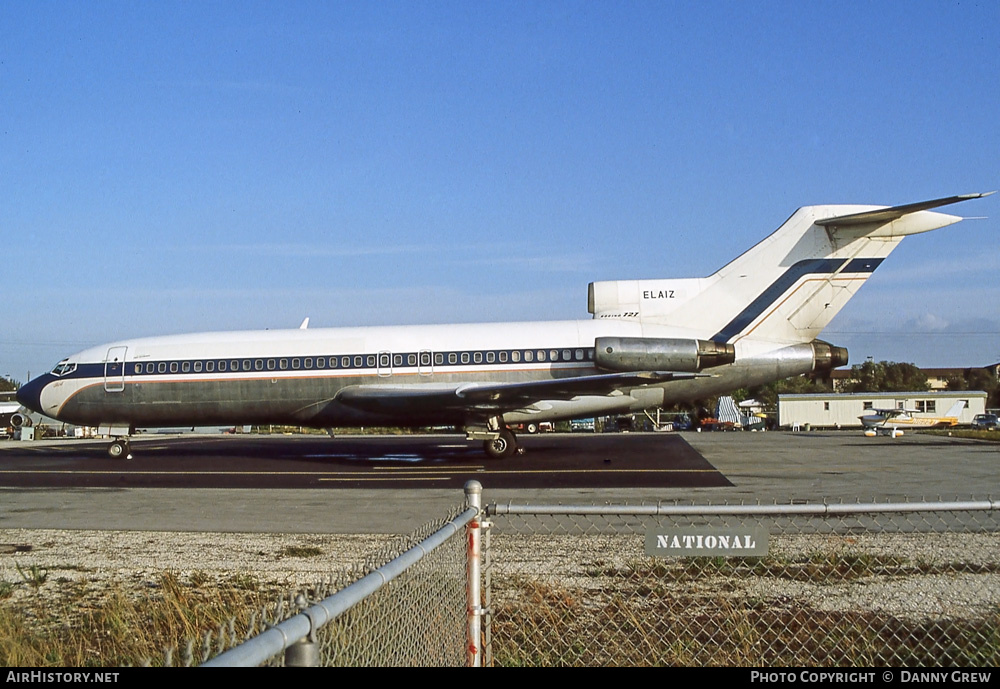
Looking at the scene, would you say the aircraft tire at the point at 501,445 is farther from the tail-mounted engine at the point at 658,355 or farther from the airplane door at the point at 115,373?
the airplane door at the point at 115,373

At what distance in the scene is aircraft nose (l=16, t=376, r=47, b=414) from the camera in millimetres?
24625

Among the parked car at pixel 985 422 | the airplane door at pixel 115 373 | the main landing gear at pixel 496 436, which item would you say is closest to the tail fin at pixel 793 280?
the main landing gear at pixel 496 436

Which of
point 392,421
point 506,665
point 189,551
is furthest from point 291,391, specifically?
point 506,665

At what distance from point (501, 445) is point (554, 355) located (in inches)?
109

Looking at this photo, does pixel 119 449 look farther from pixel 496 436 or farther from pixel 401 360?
pixel 496 436

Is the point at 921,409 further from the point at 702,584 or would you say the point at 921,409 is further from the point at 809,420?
the point at 702,584

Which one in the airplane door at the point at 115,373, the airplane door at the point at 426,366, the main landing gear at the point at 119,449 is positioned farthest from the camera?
the main landing gear at the point at 119,449

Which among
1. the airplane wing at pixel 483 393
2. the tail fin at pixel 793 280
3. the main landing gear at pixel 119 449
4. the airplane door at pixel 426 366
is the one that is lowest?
the main landing gear at pixel 119 449

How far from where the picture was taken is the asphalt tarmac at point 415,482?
13.0m

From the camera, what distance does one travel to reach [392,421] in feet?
75.3

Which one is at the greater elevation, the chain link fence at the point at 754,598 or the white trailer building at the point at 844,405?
the white trailer building at the point at 844,405

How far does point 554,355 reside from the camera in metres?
22.4

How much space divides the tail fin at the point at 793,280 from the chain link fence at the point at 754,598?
1347 cm

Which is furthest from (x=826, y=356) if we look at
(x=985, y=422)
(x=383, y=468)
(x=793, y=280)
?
(x=985, y=422)
